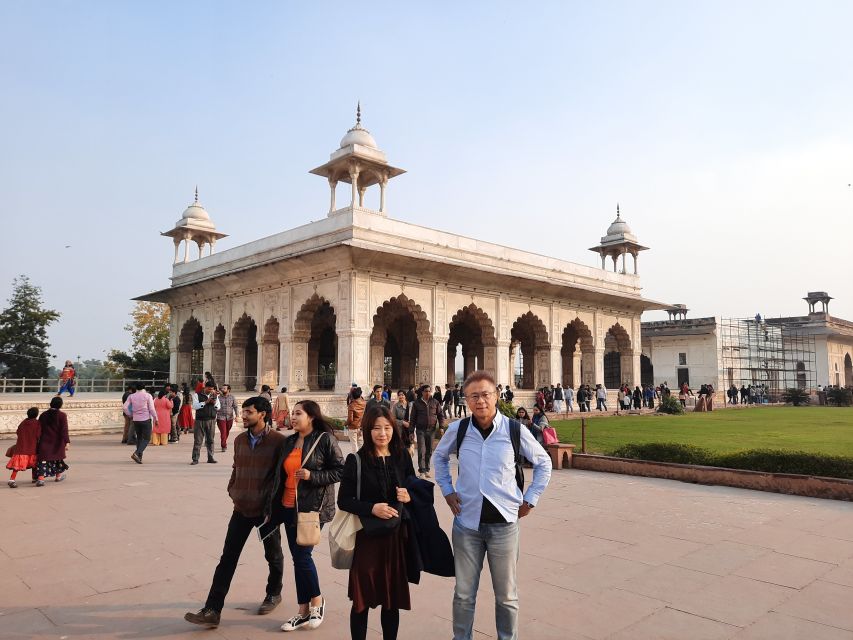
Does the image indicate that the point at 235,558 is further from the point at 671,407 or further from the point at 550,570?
the point at 671,407

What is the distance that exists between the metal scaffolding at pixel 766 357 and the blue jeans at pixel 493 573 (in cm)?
3540

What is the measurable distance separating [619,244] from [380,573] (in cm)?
2779

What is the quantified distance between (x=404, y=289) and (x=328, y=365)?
1049 centimetres

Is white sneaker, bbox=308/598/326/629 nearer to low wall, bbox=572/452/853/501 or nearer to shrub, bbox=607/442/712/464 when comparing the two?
low wall, bbox=572/452/853/501

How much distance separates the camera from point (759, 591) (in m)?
3.89

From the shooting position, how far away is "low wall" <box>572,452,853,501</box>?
6965 mm

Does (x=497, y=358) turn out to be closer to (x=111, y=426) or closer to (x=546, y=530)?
(x=111, y=426)

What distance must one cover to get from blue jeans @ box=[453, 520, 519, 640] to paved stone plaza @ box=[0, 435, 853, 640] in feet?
1.88

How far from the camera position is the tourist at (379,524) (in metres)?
2.80

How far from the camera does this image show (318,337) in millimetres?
26047

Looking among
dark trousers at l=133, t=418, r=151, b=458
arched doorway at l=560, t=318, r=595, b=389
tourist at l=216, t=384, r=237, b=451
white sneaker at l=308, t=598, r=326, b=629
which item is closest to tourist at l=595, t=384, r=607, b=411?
arched doorway at l=560, t=318, r=595, b=389

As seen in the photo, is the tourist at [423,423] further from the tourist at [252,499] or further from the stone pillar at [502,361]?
the stone pillar at [502,361]

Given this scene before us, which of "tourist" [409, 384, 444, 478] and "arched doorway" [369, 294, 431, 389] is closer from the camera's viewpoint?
"tourist" [409, 384, 444, 478]

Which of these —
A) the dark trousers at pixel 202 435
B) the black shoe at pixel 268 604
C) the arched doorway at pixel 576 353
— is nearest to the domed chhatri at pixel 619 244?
the arched doorway at pixel 576 353
